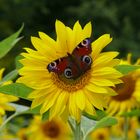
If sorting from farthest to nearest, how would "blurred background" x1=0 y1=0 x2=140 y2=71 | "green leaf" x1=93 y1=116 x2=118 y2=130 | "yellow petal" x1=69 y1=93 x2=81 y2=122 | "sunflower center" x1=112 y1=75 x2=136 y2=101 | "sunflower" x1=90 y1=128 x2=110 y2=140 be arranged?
"blurred background" x1=0 y1=0 x2=140 y2=71 → "sunflower" x1=90 y1=128 x2=110 y2=140 → "sunflower center" x1=112 y1=75 x2=136 y2=101 → "green leaf" x1=93 y1=116 x2=118 y2=130 → "yellow petal" x1=69 y1=93 x2=81 y2=122

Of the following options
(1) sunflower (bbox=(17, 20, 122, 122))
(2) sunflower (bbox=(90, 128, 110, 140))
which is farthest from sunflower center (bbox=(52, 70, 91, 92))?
(2) sunflower (bbox=(90, 128, 110, 140))

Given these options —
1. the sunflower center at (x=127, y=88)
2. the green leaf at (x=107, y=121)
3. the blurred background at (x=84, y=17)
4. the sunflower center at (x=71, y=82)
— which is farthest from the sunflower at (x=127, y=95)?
the blurred background at (x=84, y=17)

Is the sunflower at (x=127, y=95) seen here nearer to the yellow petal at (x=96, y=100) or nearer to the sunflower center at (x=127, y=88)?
the sunflower center at (x=127, y=88)

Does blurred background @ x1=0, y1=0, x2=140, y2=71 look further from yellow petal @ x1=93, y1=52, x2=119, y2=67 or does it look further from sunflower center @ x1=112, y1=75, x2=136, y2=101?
yellow petal @ x1=93, y1=52, x2=119, y2=67

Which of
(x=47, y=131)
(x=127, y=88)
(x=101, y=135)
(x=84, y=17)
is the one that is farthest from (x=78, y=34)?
(x=84, y=17)

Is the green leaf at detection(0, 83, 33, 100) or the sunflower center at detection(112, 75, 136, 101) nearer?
the green leaf at detection(0, 83, 33, 100)

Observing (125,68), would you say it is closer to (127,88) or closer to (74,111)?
(74,111)
